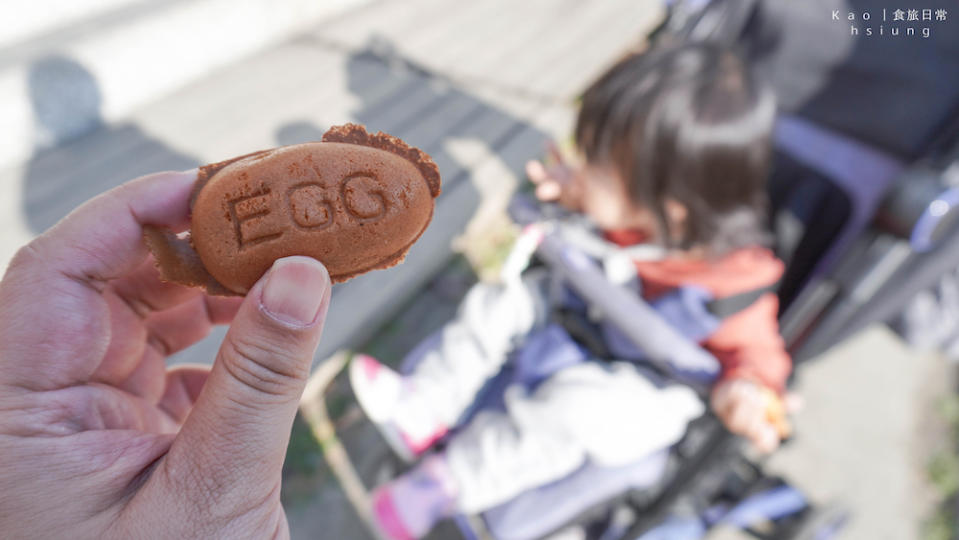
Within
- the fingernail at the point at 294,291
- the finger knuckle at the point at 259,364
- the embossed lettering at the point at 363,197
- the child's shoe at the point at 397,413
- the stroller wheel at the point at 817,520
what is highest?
the embossed lettering at the point at 363,197

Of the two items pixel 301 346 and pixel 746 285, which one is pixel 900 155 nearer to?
pixel 746 285

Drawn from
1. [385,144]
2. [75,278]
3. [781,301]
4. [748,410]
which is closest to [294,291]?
[385,144]

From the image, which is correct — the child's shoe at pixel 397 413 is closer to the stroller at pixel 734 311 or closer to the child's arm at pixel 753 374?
the stroller at pixel 734 311

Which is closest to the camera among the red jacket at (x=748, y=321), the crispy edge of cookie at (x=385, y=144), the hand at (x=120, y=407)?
the hand at (x=120, y=407)

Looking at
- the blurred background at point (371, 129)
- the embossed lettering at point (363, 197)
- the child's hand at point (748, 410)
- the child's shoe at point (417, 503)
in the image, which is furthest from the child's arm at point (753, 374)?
the embossed lettering at point (363, 197)

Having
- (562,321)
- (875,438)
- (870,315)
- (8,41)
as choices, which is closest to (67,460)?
(562,321)

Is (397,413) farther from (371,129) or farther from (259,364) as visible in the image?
(371,129)
